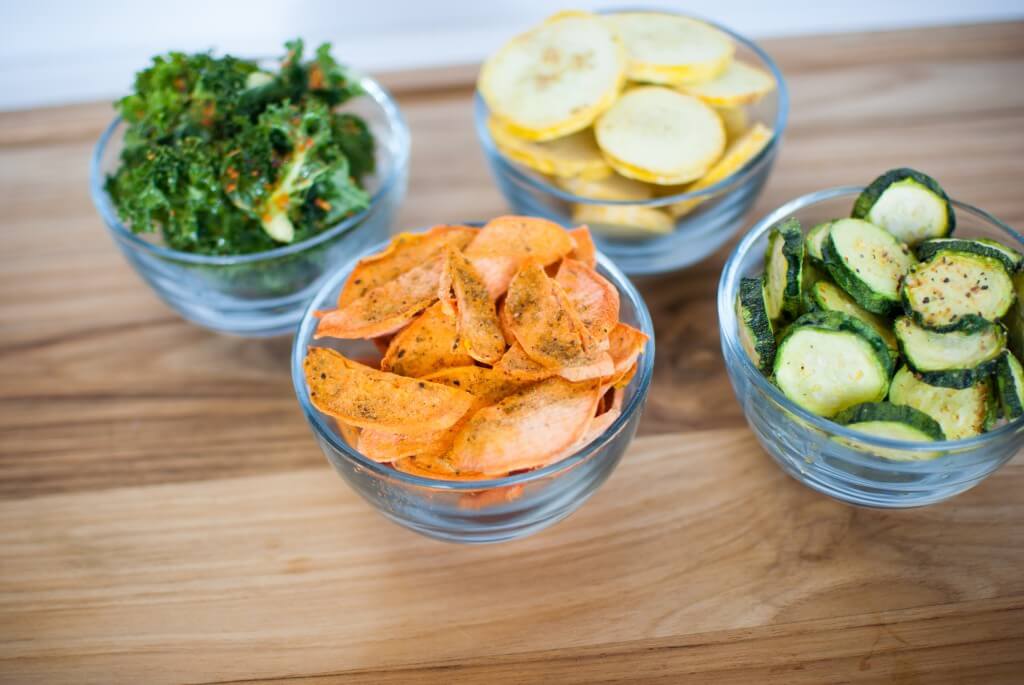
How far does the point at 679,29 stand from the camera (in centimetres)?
122

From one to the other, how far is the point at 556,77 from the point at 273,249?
0.44 meters

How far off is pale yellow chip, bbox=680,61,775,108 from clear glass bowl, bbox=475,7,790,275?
0.12 ft

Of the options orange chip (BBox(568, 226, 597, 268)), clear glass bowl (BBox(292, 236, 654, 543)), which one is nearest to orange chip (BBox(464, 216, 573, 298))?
orange chip (BBox(568, 226, 597, 268))

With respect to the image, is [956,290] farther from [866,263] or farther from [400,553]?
[400,553]

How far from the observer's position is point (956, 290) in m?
0.87

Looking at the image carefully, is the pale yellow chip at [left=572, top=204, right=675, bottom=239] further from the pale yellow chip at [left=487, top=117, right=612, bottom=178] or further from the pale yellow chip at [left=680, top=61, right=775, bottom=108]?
the pale yellow chip at [left=680, top=61, right=775, bottom=108]

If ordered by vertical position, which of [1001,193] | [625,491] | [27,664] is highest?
[1001,193]

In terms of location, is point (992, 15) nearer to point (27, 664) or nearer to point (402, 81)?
point (402, 81)

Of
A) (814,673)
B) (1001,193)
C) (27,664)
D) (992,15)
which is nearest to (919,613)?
(814,673)

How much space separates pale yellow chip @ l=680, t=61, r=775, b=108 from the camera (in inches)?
45.9

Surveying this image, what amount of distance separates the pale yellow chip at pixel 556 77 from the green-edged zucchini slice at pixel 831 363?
0.43 meters

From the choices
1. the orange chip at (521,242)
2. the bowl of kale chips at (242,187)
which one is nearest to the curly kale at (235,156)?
the bowl of kale chips at (242,187)

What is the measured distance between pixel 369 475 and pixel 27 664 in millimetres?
450

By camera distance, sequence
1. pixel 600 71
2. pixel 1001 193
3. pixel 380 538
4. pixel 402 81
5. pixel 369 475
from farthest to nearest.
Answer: pixel 402 81
pixel 1001 193
pixel 600 71
pixel 380 538
pixel 369 475
